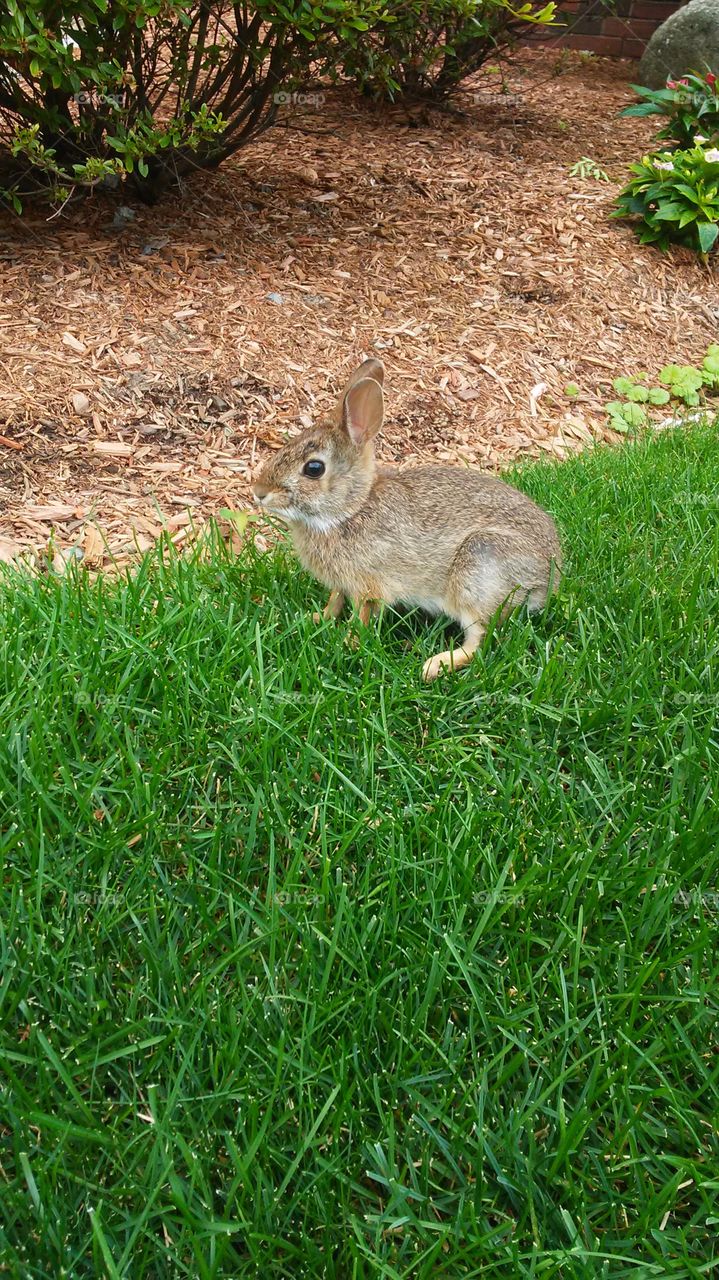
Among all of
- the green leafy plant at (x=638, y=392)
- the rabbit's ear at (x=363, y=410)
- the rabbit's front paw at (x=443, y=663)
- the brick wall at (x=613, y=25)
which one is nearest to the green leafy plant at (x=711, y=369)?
the green leafy plant at (x=638, y=392)

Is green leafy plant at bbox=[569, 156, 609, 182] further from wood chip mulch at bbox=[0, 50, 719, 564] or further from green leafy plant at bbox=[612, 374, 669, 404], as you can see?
green leafy plant at bbox=[612, 374, 669, 404]

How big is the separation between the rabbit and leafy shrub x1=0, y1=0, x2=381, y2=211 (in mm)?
2886

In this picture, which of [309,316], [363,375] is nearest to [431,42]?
[309,316]

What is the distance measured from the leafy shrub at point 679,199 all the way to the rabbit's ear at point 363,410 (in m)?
5.18

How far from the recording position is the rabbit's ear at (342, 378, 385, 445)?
3733mm

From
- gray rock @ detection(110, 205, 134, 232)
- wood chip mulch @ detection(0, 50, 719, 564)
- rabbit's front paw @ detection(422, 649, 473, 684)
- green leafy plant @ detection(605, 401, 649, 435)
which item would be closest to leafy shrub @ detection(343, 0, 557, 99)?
wood chip mulch @ detection(0, 50, 719, 564)

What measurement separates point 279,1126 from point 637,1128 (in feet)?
2.47

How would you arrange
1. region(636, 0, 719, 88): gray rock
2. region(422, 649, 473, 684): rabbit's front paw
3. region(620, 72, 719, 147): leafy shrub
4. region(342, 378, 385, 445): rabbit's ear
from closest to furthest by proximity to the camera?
region(422, 649, 473, 684): rabbit's front paw
region(342, 378, 385, 445): rabbit's ear
region(620, 72, 719, 147): leafy shrub
region(636, 0, 719, 88): gray rock

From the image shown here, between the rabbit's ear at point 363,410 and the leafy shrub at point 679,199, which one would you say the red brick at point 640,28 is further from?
the rabbit's ear at point 363,410

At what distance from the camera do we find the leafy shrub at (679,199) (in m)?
7.93

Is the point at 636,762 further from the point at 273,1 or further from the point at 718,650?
the point at 273,1

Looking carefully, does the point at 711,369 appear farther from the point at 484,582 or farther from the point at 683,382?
the point at 484,582

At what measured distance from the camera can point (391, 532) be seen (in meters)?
3.92

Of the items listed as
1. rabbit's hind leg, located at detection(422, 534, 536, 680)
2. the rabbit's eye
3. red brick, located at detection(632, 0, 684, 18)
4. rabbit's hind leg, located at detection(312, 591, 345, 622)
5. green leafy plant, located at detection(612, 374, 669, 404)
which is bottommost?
green leafy plant, located at detection(612, 374, 669, 404)
